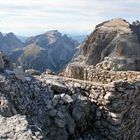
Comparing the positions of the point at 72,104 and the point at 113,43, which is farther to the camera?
the point at 113,43

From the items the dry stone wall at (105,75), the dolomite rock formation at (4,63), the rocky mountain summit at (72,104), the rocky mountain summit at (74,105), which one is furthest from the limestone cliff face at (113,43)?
the dolomite rock formation at (4,63)

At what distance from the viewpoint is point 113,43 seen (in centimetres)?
6806

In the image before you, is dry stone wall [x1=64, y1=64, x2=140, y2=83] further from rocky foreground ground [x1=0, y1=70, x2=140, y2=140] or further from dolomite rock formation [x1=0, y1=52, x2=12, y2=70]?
dolomite rock formation [x1=0, y1=52, x2=12, y2=70]

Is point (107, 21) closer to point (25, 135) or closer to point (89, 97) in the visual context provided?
point (89, 97)

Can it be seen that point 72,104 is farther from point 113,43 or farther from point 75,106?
point 113,43

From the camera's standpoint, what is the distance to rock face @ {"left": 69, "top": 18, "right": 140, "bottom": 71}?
205 feet

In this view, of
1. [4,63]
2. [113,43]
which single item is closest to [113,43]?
[113,43]

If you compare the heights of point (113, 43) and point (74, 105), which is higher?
point (74, 105)

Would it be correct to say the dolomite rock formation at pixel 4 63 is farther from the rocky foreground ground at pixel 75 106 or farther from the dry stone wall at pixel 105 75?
the dry stone wall at pixel 105 75

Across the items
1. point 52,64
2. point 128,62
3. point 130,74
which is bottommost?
point 52,64

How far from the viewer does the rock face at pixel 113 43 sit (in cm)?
6247

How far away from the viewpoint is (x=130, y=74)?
26438 millimetres

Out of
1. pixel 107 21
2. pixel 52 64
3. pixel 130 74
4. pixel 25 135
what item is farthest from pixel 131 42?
pixel 52 64

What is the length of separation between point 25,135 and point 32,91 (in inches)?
309
